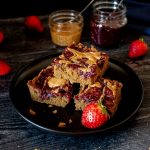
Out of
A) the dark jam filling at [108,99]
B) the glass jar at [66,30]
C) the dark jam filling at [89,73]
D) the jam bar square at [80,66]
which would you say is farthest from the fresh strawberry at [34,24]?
the dark jam filling at [108,99]

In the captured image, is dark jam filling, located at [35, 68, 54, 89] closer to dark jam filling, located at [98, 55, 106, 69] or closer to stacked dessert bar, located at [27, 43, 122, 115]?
stacked dessert bar, located at [27, 43, 122, 115]

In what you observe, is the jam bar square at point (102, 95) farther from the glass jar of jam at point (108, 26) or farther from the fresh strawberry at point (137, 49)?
the glass jar of jam at point (108, 26)

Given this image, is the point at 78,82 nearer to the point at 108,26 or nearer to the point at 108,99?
the point at 108,99

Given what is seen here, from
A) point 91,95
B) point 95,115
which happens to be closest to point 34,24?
point 91,95

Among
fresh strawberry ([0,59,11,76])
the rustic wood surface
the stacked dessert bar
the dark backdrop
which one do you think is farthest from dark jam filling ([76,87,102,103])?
the dark backdrop

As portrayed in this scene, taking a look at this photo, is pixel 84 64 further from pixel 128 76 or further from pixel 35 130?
pixel 35 130

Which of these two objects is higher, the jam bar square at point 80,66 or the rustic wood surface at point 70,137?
the jam bar square at point 80,66
